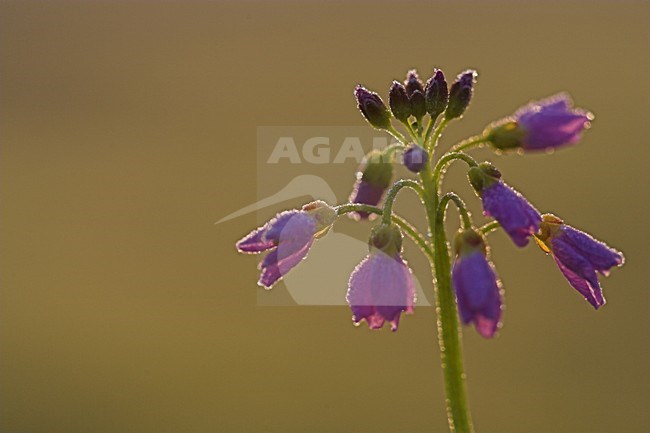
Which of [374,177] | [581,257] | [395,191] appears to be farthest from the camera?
[374,177]

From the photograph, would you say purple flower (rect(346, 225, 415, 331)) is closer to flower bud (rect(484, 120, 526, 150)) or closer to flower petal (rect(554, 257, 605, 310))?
flower bud (rect(484, 120, 526, 150))

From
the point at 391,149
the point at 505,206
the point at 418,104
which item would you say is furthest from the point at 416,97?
the point at 505,206

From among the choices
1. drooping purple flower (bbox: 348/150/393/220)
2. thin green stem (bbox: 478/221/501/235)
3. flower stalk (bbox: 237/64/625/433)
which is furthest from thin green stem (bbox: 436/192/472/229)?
drooping purple flower (bbox: 348/150/393/220)

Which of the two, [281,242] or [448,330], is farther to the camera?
[281,242]

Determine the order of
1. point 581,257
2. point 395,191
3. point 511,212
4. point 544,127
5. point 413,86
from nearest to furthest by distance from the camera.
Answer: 1. point 511,212
2. point 544,127
3. point 395,191
4. point 581,257
5. point 413,86

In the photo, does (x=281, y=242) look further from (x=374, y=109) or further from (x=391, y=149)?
(x=374, y=109)

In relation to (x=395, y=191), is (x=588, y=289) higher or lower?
lower

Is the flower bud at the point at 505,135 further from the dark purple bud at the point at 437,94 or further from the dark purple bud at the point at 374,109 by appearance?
the dark purple bud at the point at 374,109

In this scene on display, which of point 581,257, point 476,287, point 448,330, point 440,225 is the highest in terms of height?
point 440,225
